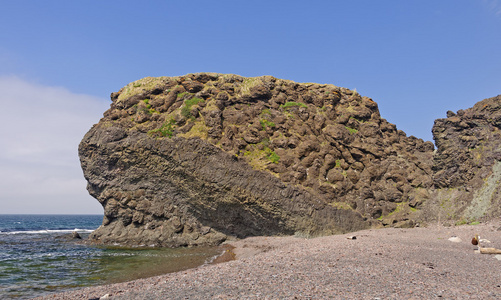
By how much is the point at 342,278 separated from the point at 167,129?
2700 cm

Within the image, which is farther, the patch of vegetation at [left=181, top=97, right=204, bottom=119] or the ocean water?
the patch of vegetation at [left=181, top=97, right=204, bottom=119]

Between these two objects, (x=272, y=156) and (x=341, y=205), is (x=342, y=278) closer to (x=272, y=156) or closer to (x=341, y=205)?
(x=341, y=205)

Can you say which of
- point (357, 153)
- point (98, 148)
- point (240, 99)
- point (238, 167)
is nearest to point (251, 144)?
point (238, 167)

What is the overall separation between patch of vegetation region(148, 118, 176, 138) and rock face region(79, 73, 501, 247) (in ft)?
0.40

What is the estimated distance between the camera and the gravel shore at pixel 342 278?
10633 millimetres

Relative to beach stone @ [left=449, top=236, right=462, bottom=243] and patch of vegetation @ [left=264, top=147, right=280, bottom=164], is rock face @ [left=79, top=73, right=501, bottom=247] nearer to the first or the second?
patch of vegetation @ [left=264, top=147, right=280, bottom=164]

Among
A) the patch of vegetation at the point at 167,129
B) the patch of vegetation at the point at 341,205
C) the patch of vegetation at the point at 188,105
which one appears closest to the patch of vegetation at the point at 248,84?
the patch of vegetation at the point at 188,105

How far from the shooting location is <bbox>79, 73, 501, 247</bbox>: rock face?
31484 mm

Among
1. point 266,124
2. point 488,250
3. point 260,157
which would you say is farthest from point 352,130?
point 488,250

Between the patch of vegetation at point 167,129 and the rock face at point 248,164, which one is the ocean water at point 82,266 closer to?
the rock face at point 248,164

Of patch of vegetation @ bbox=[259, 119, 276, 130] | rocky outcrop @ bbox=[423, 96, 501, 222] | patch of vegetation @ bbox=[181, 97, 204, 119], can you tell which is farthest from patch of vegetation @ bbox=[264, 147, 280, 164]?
rocky outcrop @ bbox=[423, 96, 501, 222]

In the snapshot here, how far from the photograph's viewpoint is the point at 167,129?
114 ft

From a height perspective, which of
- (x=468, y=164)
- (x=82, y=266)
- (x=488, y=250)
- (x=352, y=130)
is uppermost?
(x=352, y=130)

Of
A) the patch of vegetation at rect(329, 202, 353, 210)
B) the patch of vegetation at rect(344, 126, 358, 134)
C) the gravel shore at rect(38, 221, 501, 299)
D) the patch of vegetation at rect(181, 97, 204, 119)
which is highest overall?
the patch of vegetation at rect(181, 97, 204, 119)
